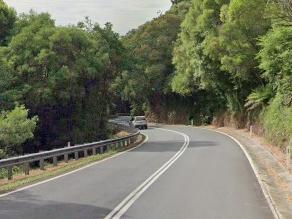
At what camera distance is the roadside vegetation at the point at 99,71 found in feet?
93.0

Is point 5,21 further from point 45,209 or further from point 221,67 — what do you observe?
point 45,209

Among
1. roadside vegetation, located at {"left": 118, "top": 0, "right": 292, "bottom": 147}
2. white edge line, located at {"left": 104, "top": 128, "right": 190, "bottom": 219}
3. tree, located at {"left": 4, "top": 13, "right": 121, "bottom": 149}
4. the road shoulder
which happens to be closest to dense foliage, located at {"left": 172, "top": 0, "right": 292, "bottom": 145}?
roadside vegetation, located at {"left": 118, "top": 0, "right": 292, "bottom": 147}

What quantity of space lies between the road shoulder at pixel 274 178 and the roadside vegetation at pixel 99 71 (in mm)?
1538

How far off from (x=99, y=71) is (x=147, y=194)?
28075mm

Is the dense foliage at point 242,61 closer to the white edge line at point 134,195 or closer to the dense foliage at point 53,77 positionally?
the white edge line at point 134,195

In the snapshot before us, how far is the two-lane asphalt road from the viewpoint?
11.8 m

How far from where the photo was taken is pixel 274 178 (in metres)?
19.0

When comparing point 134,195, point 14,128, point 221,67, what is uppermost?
point 221,67

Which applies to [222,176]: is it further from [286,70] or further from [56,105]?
[56,105]

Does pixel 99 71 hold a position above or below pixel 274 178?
above

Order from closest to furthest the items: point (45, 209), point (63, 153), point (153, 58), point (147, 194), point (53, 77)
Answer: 1. point (45, 209)
2. point (147, 194)
3. point (63, 153)
4. point (53, 77)
5. point (153, 58)

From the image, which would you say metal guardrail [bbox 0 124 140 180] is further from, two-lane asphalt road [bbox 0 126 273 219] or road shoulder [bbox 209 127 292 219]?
road shoulder [bbox 209 127 292 219]

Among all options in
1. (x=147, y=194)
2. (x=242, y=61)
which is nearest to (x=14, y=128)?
(x=147, y=194)

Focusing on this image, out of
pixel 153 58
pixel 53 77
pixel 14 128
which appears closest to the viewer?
A: pixel 14 128
